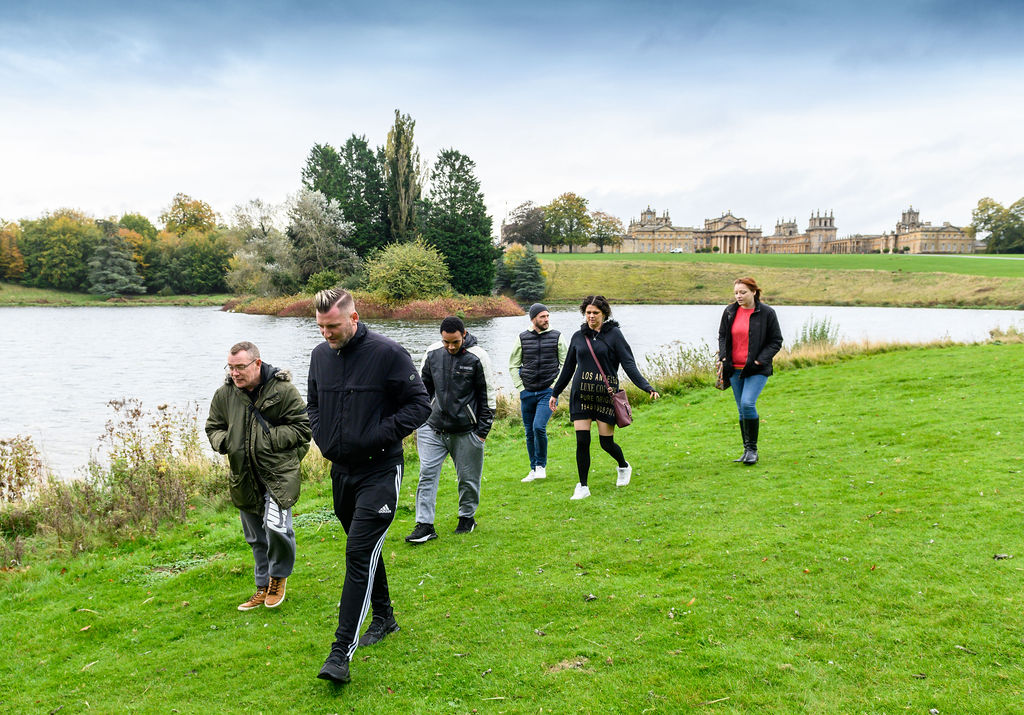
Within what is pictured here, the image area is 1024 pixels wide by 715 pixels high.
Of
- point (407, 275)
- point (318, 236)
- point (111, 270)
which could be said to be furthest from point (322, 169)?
point (111, 270)

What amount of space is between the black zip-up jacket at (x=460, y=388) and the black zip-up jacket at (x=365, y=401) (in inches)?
83.0

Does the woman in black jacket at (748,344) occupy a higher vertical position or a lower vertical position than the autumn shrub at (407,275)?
lower

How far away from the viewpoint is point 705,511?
6.71 m

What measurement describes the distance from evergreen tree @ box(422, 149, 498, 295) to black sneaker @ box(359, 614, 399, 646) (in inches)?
2127

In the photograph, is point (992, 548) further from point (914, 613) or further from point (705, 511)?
point (705, 511)

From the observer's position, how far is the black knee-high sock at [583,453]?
7363 mm

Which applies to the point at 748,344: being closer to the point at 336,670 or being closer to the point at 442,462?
the point at 442,462

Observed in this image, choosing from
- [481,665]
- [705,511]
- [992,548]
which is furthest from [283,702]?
[992,548]

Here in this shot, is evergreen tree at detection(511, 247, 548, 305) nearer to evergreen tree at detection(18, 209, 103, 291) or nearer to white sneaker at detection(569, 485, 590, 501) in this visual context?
evergreen tree at detection(18, 209, 103, 291)

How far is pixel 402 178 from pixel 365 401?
58125 mm

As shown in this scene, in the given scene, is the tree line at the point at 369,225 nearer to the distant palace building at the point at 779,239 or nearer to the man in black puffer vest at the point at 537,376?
the man in black puffer vest at the point at 537,376

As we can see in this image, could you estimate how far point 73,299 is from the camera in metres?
75.2

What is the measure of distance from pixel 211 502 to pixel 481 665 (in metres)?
6.52

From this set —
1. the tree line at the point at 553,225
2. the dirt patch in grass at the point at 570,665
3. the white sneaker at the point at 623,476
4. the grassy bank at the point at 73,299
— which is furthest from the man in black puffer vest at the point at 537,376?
the tree line at the point at 553,225
